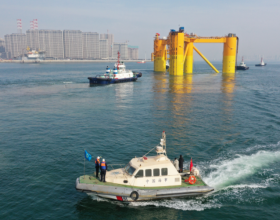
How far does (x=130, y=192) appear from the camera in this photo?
1661 centimetres

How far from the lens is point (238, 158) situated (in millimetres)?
23906

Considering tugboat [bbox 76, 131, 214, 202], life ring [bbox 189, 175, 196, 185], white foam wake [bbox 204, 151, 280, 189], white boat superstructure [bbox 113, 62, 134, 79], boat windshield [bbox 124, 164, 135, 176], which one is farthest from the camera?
white boat superstructure [bbox 113, 62, 134, 79]

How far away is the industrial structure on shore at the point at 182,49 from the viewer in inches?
3565

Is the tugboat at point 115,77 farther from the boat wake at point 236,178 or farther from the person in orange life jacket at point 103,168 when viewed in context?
the person in orange life jacket at point 103,168

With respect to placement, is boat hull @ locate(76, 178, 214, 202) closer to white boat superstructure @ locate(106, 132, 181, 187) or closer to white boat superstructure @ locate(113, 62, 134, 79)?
Result: white boat superstructure @ locate(106, 132, 181, 187)


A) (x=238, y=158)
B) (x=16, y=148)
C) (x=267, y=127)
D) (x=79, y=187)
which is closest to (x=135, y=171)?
(x=79, y=187)

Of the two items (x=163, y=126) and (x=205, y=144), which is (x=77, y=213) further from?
(x=163, y=126)

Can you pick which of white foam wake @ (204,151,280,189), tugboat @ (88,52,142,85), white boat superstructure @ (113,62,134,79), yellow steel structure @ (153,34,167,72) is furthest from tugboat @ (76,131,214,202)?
yellow steel structure @ (153,34,167,72)

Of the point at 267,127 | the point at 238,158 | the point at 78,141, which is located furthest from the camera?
the point at 267,127

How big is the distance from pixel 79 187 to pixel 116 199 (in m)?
2.57

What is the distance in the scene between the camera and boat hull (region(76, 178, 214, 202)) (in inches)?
654

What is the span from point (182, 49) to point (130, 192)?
81050 mm

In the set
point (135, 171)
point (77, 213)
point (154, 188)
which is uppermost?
point (135, 171)

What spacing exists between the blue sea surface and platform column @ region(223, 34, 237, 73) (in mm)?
55180
